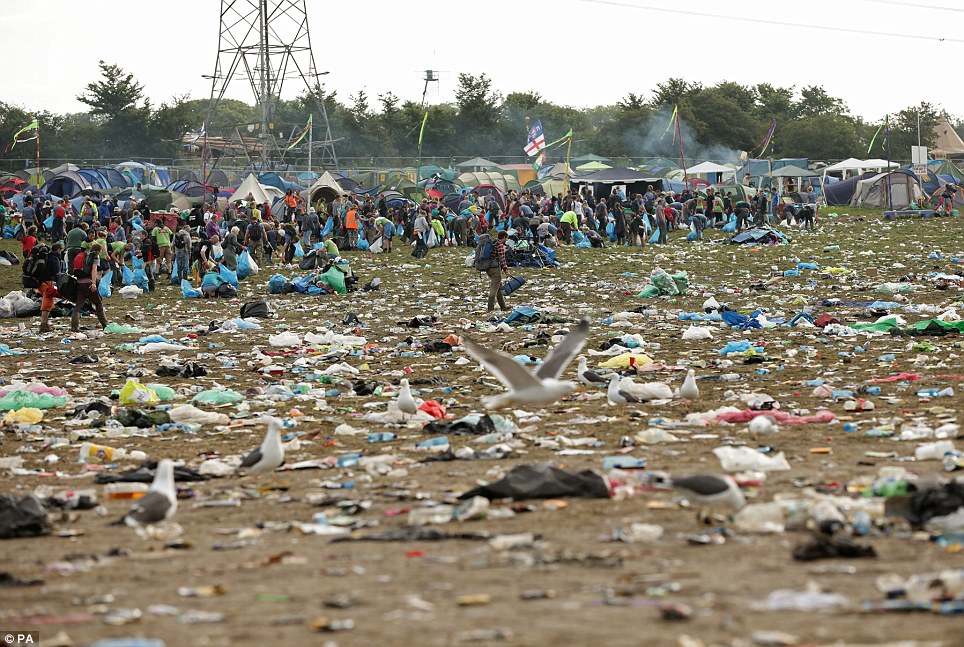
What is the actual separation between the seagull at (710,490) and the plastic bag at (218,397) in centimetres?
555

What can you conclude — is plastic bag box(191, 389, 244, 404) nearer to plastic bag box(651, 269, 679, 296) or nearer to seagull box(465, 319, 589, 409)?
seagull box(465, 319, 589, 409)


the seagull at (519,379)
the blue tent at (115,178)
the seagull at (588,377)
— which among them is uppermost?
the blue tent at (115,178)

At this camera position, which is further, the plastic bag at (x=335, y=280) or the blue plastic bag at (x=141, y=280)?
the blue plastic bag at (x=141, y=280)

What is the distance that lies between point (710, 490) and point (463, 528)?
120 centimetres

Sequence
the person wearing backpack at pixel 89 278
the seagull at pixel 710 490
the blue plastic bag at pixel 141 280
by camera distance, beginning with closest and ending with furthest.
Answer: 1. the seagull at pixel 710 490
2. the person wearing backpack at pixel 89 278
3. the blue plastic bag at pixel 141 280

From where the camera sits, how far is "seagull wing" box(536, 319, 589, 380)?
712 centimetres

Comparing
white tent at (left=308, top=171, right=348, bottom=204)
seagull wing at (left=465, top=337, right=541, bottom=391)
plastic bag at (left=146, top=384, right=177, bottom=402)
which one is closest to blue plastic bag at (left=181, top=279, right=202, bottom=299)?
plastic bag at (left=146, top=384, right=177, bottom=402)

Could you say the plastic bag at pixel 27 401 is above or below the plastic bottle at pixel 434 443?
below

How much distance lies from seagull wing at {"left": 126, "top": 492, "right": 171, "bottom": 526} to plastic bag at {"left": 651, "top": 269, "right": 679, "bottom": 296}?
42.7 feet

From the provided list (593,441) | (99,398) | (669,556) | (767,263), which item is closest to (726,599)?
(669,556)

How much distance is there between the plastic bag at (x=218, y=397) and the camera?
9.70 meters

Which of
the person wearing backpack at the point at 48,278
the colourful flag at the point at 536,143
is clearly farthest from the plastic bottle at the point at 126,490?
the colourful flag at the point at 536,143

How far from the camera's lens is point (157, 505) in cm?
543

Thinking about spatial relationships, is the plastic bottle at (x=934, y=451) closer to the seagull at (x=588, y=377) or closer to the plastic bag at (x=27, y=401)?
the seagull at (x=588, y=377)
